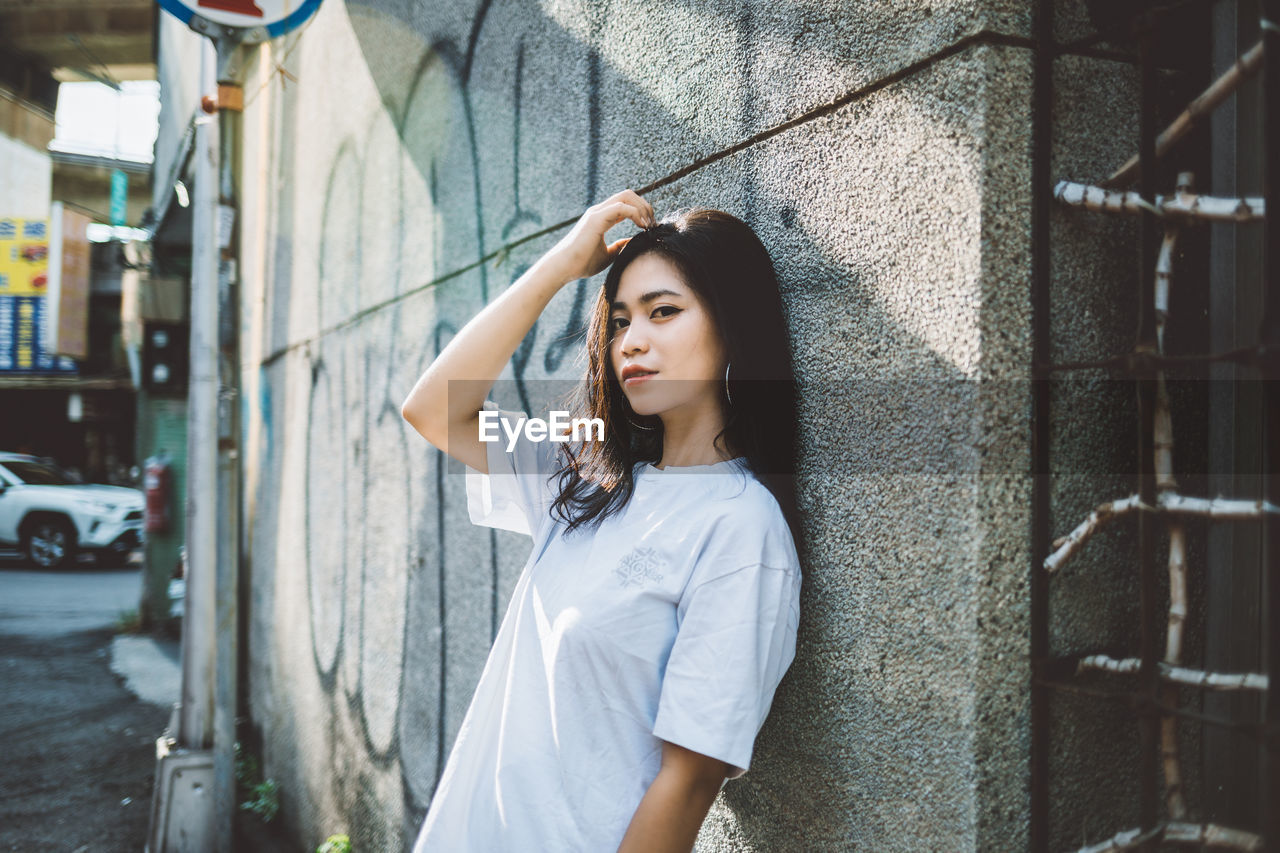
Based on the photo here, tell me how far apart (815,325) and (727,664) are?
0.55 metres

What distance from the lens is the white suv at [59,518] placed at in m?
13.0

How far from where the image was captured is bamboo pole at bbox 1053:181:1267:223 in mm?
995

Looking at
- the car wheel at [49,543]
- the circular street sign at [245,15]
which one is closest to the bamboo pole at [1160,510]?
the circular street sign at [245,15]

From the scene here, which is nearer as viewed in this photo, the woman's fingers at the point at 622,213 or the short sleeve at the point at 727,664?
the short sleeve at the point at 727,664

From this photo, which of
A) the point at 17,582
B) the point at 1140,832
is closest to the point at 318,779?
the point at 1140,832

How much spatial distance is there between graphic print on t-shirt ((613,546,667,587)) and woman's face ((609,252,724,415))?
0.78ft

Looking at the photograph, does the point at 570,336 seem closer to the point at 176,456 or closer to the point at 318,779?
the point at 318,779

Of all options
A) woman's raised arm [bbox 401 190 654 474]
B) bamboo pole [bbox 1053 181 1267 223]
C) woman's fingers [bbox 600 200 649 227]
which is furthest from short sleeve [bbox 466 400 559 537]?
bamboo pole [bbox 1053 181 1267 223]

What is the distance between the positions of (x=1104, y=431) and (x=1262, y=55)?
0.47m

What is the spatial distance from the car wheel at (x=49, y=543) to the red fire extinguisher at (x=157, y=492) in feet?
18.5

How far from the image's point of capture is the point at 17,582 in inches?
459

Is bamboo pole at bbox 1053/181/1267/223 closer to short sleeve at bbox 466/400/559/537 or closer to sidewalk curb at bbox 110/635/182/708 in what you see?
short sleeve at bbox 466/400/559/537

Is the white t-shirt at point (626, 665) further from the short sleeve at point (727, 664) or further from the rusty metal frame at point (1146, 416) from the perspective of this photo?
the rusty metal frame at point (1146, 416)

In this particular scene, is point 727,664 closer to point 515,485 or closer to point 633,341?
point 633,341
